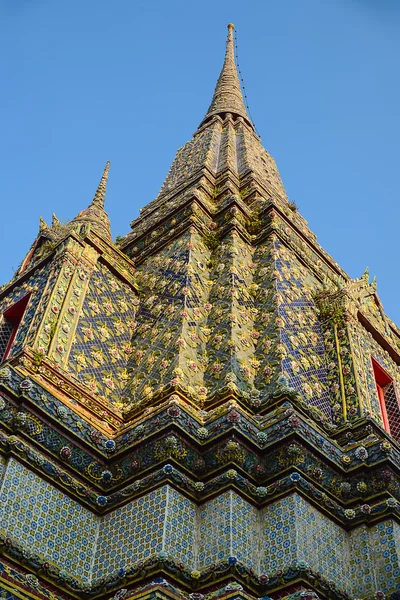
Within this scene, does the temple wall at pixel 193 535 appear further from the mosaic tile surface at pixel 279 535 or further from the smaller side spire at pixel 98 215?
the smaller side spire at pixel 98 215

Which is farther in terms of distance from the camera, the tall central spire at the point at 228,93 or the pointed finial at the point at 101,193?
the tall central spire at the point at 228,93

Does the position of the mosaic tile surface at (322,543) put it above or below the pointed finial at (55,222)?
below

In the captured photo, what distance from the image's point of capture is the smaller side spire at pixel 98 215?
50.1ft

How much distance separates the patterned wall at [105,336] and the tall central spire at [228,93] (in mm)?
12287

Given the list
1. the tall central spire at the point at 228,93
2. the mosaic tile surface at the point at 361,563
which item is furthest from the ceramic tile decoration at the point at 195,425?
the tall central spire at the point at 228,93

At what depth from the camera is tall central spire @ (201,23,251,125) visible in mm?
24928

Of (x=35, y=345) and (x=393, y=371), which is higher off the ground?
(x=393, y=371)

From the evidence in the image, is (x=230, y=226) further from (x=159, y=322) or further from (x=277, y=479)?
(x=277, y=479)

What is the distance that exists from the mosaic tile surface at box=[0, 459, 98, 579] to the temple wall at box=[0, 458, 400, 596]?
1cm

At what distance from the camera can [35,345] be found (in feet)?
34.7

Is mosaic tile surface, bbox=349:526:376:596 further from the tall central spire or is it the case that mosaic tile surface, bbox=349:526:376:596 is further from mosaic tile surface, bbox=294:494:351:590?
the tall central spire

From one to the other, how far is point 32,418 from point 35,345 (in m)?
1.47

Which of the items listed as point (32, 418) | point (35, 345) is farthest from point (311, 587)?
point (35, 345)

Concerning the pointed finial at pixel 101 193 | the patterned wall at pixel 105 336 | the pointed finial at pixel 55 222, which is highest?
the pointed finial at pixel 101 193
